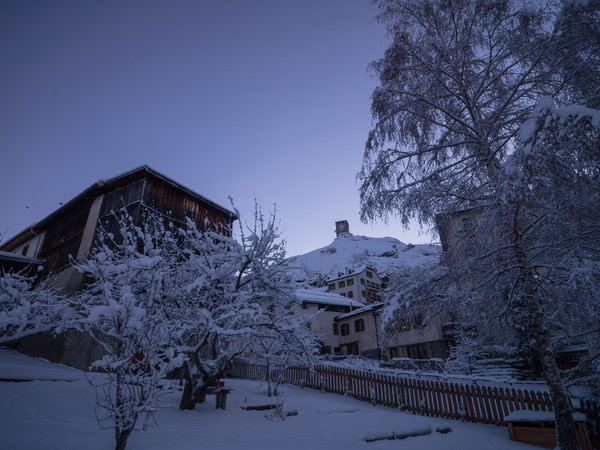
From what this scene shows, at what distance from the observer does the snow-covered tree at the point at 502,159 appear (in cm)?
499

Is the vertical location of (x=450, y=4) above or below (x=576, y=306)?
above

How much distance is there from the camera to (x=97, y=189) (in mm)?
16672

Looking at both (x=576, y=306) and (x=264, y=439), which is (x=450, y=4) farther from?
(x=264, y=439)

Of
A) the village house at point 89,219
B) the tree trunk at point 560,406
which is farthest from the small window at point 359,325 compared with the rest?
the tree trunk at point 560,406

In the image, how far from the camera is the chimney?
6235 inches

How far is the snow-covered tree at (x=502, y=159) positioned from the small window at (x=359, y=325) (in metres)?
27.0

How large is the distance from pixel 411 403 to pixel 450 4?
43.6 ft

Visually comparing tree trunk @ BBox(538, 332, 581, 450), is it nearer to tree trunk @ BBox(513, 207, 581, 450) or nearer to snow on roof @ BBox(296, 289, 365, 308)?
tree trunk @ BBox(513, 207, 581, 450)

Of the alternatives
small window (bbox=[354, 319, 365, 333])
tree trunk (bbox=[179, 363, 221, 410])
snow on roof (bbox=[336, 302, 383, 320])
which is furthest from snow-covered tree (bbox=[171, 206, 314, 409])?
small window (bbox=[354, 319, 365, 333])

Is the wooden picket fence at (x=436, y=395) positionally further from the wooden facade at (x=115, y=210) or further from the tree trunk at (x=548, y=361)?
the wooden facade at (x=115, y=210)

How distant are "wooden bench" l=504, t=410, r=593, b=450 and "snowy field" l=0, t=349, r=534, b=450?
0.96ft

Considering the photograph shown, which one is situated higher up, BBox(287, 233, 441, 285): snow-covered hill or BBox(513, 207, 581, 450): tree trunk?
BBox(287, 233, 441, 285): snow-covered hill

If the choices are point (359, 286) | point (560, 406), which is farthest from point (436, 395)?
point (359, 286)

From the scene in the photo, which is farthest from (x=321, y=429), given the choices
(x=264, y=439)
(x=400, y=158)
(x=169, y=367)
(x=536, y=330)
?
(x=400, y=158)
